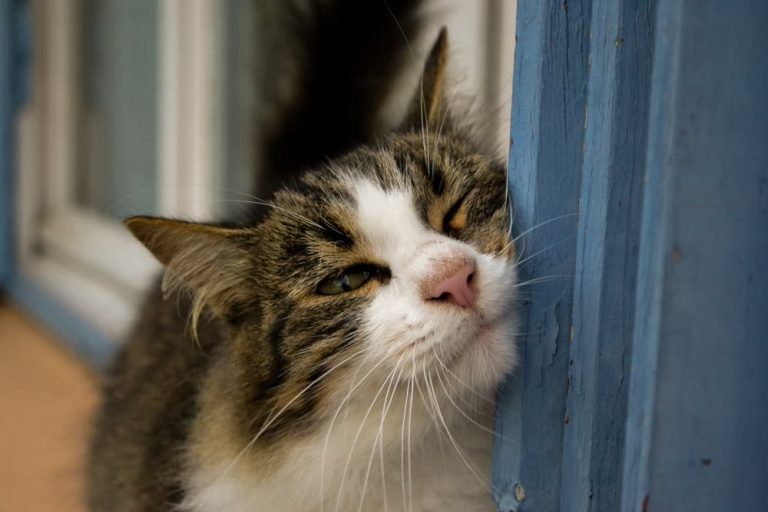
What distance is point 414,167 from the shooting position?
0.94 meters

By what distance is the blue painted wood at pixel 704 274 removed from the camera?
0.67 meters

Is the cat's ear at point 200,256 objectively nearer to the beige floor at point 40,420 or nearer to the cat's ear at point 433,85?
the cat's ear at point 433,85

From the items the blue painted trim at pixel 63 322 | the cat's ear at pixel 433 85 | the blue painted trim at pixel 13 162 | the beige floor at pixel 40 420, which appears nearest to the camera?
the cat's ear at pixel 433 85

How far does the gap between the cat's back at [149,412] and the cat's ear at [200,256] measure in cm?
16

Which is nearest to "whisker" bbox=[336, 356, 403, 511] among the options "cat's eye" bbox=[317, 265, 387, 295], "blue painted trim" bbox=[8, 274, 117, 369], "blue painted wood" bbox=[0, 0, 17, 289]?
"cat's eye" bbox=[317, 265, 387, 295]

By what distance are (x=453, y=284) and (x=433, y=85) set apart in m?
0.38

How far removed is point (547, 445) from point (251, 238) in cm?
42

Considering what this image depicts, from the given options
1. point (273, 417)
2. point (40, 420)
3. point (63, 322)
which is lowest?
point (40, 420)

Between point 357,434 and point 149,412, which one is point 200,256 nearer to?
point 357,434

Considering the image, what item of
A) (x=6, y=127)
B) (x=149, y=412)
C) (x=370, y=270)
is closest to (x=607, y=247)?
(x=370, y=270)

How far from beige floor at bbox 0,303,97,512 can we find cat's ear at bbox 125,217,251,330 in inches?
29.6

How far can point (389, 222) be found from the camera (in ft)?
2.85

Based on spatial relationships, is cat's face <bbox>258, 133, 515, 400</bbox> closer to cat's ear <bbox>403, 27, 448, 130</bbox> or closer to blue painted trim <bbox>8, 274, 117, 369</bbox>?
cat's ear <bbox>403, 27, 448, 130</bbox>

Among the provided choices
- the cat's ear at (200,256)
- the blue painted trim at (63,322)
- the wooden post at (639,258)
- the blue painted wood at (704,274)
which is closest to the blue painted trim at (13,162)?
the blue painted trim at (63,322)
